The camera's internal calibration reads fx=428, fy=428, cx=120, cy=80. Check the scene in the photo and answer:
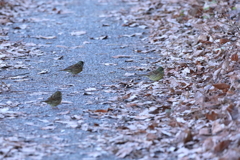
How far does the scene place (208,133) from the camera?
15.9 feet

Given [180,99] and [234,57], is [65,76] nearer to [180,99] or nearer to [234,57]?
[180,99]

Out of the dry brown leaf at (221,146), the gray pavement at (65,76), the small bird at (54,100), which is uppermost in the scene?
the dry brown leaf at (221,146)

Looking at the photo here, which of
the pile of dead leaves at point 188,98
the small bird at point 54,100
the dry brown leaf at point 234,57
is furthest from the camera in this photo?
the dry brown leaf at point 234,57

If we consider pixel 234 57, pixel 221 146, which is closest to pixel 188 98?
pixel 234 57

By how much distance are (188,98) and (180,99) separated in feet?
0.41

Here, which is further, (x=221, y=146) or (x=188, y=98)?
(x=188, y=98)

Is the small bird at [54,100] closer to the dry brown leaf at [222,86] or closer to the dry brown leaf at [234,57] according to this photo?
the dry brown leaf at [222,86]

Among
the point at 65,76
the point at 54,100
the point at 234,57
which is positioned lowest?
the point at 65,76

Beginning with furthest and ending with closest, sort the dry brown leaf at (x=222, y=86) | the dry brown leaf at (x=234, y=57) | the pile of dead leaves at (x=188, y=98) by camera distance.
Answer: the dry brown leaf at (x=234, y=57)
the dry brown leaf at (x=222, y=86)
the pile of dead leaves at (x=188, y=98)

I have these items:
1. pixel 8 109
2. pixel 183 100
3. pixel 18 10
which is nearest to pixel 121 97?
pixel 183 100

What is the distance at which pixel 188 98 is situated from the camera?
6.14 metres

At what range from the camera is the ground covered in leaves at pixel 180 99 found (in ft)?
15.4

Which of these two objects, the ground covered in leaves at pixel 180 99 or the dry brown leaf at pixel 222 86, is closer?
the ground covered in leaves at pixel 180 99

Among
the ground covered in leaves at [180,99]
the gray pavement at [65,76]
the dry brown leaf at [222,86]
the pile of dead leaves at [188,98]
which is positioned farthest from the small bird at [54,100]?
the dry brown leaf at [222,86]
